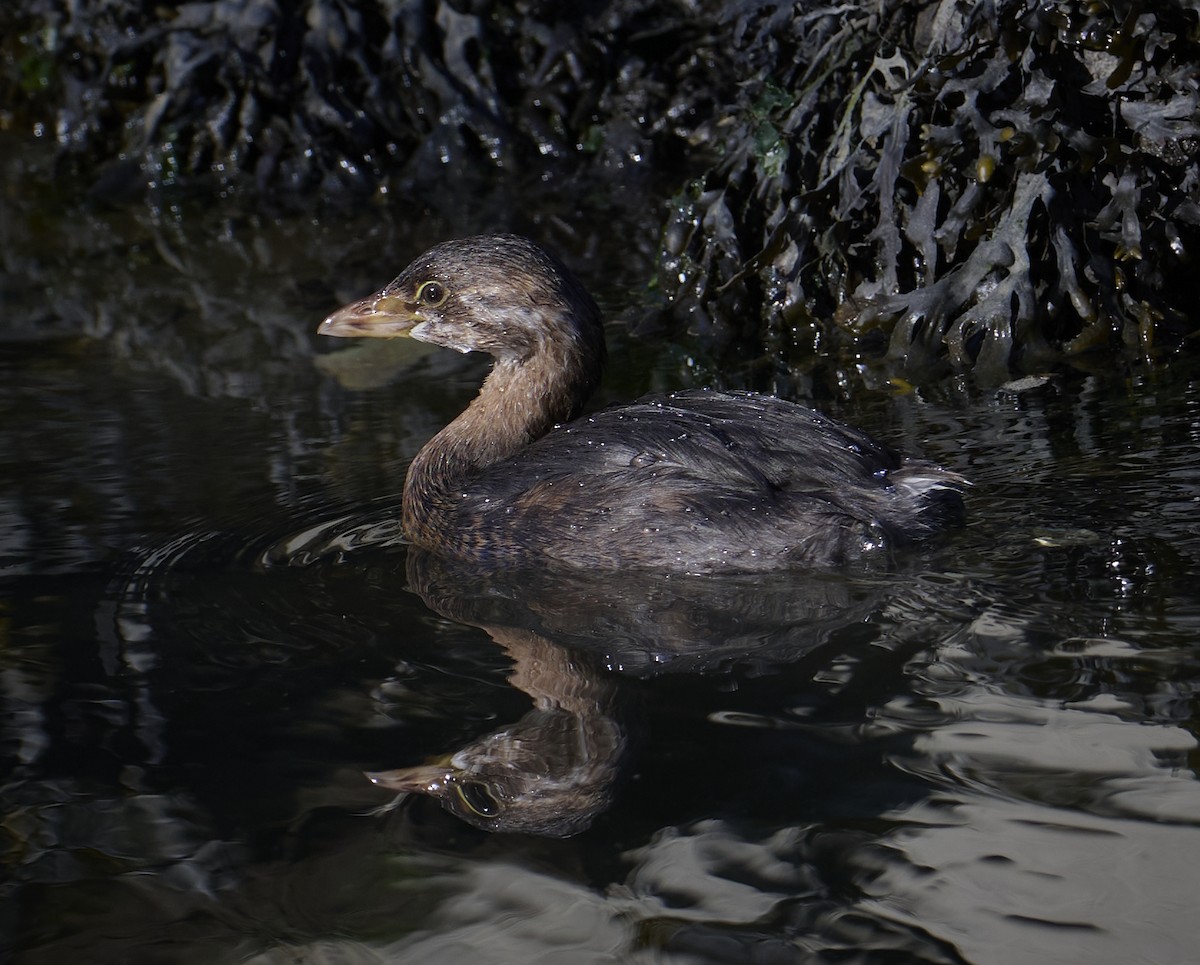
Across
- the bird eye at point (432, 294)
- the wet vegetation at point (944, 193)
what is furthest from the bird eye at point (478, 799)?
the wet vegetation at point (944, 193)

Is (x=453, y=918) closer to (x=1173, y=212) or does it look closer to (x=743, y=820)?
(x=743, y=820)

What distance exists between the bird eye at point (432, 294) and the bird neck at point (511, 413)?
0.30m

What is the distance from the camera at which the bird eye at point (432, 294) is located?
5.23 m

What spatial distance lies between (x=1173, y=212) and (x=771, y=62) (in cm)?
198

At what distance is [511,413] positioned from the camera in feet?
16.8

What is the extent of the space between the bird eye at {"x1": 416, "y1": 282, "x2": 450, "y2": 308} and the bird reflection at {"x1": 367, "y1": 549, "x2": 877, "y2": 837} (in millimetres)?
953

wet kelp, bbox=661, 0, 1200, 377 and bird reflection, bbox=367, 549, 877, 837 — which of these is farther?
wet kelp, bbox=661, 0, 1200, 377

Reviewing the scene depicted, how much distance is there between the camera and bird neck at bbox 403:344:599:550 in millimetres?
5047

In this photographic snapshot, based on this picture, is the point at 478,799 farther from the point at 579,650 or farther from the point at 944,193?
the point at 944,193

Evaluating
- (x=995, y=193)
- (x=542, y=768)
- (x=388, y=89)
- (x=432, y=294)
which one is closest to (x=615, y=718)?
(x=542, y=768)

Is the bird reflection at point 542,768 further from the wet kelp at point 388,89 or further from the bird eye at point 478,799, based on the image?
the wet kelp at point 388,89

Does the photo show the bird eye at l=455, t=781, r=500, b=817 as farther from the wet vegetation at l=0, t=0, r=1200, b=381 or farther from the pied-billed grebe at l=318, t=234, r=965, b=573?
the wet vegetation at l=0, t=0, r=1200, b=381

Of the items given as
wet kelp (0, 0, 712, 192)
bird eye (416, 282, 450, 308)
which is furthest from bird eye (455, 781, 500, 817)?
wet kelp (0, 0, 712, 192)

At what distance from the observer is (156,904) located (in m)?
3.00
